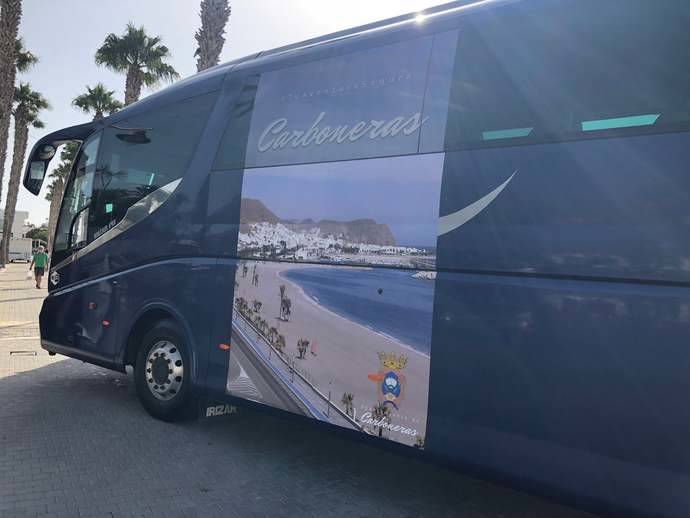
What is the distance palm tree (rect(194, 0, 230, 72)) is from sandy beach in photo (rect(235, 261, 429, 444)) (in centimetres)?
1169

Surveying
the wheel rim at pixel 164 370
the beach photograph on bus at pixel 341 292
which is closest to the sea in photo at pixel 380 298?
the beach photograph on bus at pixel 341 292

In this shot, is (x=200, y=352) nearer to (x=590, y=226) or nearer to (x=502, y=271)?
(x=502, y=271)

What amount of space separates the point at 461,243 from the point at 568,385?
101 cm

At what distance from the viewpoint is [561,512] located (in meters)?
4.01

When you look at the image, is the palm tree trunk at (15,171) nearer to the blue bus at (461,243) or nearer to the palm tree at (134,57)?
the palm tree at (134,57)

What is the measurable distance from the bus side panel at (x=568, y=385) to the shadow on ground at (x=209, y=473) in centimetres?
108

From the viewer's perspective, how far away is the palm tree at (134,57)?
80.5ft

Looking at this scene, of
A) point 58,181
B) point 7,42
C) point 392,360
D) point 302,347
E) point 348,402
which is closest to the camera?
point 392,360

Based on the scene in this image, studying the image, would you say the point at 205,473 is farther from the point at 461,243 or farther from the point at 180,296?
the point at 461,243

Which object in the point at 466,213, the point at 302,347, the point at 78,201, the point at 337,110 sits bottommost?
the point at 302,347

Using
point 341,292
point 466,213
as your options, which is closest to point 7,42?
point 341,292

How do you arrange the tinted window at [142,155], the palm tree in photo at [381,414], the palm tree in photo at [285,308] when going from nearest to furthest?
the palm tree in photo at [381,414] < the palm tree in photo at [285,308] < the tinted window at [142,155]

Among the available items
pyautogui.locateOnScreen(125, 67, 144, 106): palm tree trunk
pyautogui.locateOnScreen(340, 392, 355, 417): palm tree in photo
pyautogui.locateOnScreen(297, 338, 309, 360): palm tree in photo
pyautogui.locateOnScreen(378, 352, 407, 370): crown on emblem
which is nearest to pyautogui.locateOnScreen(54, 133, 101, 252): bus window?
pyautogui.locateOnScreen(297, 338, 309, 360): palm tree in photo

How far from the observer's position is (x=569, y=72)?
309cm
